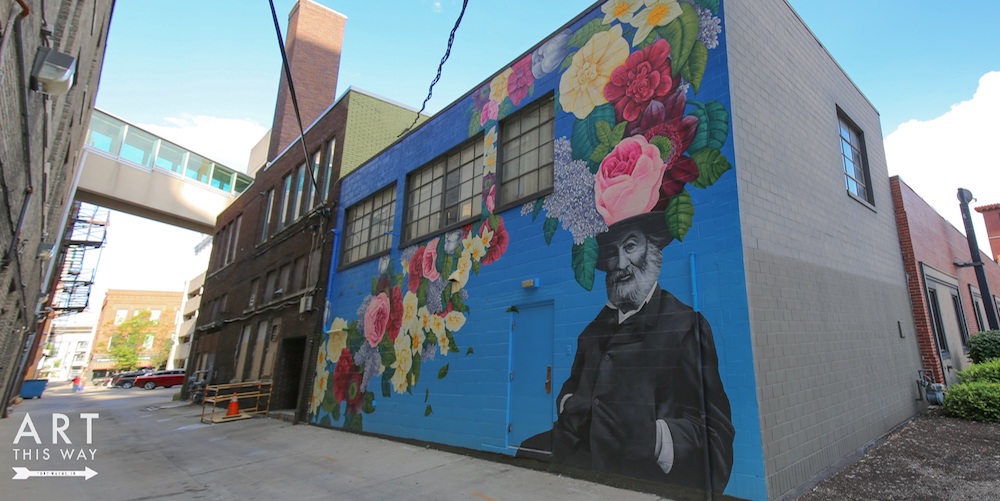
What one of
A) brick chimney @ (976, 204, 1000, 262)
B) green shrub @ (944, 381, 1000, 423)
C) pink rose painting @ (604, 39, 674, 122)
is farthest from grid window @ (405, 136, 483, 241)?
brick chimney @ (976, 204, 1000, 262)

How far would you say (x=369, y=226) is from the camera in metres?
12.3

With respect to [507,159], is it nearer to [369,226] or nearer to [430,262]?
[430,262]

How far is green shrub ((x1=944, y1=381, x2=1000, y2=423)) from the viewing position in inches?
289

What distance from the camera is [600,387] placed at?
592 cm

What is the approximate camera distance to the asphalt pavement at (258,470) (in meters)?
5.63

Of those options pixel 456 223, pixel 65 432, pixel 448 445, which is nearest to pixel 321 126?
pixel 456 223

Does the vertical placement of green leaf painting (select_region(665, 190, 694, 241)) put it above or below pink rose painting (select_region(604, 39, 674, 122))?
below

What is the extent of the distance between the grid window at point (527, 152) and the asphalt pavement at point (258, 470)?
418 centimetres

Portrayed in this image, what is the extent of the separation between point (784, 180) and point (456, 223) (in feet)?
17.5

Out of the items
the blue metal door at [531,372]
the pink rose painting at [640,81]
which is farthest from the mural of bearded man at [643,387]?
the pink rose painting at [640,81]

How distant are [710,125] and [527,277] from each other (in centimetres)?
327

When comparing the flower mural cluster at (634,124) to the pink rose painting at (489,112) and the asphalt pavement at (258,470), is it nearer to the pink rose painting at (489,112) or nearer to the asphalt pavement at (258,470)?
the pink rose painting at (489,112)

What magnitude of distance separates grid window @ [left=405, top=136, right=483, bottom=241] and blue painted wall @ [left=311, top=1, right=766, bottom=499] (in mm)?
289

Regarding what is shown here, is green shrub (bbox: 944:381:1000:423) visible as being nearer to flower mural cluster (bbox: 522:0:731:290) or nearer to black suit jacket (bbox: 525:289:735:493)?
black suit jacket (bbox: 525:289:735:493)
